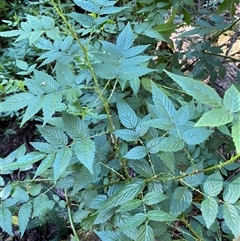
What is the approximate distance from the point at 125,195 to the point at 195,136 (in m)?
0.20

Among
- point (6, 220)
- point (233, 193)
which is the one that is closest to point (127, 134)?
point (233, 193)

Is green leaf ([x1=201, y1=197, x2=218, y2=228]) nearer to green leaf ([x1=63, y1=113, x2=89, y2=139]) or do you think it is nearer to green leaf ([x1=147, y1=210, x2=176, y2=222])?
green leaf ([x1=147, y1=210, x2=176, y2=222])

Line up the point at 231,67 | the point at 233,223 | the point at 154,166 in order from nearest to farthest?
the point at 233,223 → the point at 154,166 → the point at 231,67

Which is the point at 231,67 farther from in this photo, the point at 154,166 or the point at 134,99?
the point at 154,166

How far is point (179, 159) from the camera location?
996mm

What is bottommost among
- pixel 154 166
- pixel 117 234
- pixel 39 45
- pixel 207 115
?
pixel 117 234

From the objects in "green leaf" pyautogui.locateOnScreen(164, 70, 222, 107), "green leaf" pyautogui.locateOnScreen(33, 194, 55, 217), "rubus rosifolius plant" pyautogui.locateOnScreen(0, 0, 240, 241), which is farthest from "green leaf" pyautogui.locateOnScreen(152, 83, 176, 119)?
"green leaf" pyautogui.locateOnScreen(33, 194, 55, 217)

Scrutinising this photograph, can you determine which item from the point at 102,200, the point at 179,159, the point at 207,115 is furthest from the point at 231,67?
the point at 207,115

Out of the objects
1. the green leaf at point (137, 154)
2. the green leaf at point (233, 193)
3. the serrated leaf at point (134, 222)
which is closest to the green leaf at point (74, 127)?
the green leaf at point (137, 154)

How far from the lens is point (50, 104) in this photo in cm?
76

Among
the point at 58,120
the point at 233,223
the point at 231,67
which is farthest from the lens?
the point at 231,67

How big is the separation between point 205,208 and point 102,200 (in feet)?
0.87

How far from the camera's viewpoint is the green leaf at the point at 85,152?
2.44 feet

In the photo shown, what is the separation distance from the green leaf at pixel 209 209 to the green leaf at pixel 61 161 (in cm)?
29
